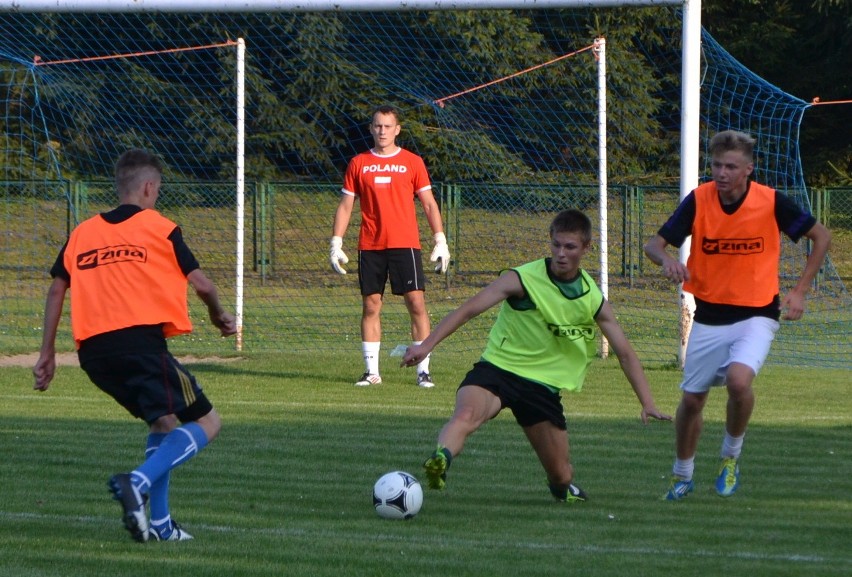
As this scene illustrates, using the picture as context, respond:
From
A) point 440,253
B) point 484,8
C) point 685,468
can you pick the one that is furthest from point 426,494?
point 484,8

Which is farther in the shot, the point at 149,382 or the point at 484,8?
the point at 484,8

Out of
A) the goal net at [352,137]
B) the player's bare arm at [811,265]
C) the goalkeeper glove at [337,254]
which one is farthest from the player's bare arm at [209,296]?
the goal net at [352,137]

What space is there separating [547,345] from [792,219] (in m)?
1.38

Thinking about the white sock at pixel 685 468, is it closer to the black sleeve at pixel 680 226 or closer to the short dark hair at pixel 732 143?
the black sleeve at pixel 680 226

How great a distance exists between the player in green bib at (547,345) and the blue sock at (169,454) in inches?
49.5

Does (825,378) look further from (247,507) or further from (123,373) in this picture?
(123,373)

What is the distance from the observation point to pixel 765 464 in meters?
7.39

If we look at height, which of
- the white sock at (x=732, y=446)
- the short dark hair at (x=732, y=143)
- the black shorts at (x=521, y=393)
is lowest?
the white sock at (x=732, y=446)

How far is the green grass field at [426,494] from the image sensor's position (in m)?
4.80

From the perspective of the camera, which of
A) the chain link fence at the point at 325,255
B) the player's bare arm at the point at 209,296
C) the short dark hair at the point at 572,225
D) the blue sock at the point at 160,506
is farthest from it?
the chain link fence at the point at 325,255

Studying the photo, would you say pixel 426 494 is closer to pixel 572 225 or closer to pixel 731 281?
pixel 572 225

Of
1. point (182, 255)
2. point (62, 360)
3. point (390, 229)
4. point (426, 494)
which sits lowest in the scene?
point (426, 494)

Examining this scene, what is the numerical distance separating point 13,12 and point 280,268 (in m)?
8.13

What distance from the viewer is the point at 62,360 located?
500 inches
